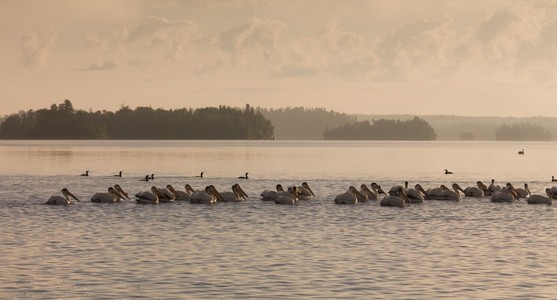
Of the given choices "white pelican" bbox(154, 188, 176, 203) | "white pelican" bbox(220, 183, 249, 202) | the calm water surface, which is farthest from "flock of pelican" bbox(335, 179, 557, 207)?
"white pelican" bbox(154, 188, 176, 203)

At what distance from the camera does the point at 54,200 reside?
42.4m

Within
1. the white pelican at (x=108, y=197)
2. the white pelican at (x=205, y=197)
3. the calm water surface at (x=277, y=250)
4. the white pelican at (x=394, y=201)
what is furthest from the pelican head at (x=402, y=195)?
the white pelican at (x=108, y=197)

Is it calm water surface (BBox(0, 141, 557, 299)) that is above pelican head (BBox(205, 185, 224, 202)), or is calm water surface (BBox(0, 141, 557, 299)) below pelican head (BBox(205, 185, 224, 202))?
below

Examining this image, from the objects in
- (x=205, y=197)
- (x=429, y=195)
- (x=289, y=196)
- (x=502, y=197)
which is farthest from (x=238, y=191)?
(x=502, y=197)

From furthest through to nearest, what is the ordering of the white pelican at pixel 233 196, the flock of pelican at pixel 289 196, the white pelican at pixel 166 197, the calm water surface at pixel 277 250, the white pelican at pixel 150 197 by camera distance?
the white pelican at pixel 233 196 < the white pelican at pixel 166 197 < the white pelican at pixel 150 197 < the flock of pelican at pixel 289 196 < the calm water surface at pixel 277 250

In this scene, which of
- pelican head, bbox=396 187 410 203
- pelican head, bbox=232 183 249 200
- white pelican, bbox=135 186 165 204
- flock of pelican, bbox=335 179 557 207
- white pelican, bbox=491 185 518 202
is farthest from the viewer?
white pelican, bbox=491 185 518 202

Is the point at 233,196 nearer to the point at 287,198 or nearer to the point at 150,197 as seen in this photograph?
A: the point at 287,198

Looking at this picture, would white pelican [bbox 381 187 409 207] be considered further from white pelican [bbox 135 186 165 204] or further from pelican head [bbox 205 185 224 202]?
white pelican [bbox 135 186 165 204]

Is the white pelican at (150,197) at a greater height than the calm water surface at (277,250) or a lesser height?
greater

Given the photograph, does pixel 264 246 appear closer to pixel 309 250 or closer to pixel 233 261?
pixel 309 250

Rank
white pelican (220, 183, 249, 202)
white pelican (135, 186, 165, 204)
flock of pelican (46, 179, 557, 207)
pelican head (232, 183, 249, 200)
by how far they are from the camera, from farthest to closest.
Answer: pelican head (232, 183, 249, 200), white pelican (220, 183, 249, 202), white pelican (135, 186, 165, 204), flock of pelican (46, 179, 557, 207)

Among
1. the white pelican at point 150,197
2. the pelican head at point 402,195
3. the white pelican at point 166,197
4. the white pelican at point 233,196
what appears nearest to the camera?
the white pelican at point 150,197

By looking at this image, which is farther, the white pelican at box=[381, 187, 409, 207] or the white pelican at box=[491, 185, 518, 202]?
the white pelican at box=[491, 185, 518, 202]

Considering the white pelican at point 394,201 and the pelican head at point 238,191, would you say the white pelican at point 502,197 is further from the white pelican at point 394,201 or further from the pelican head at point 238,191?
the pelican head at point 238,191
